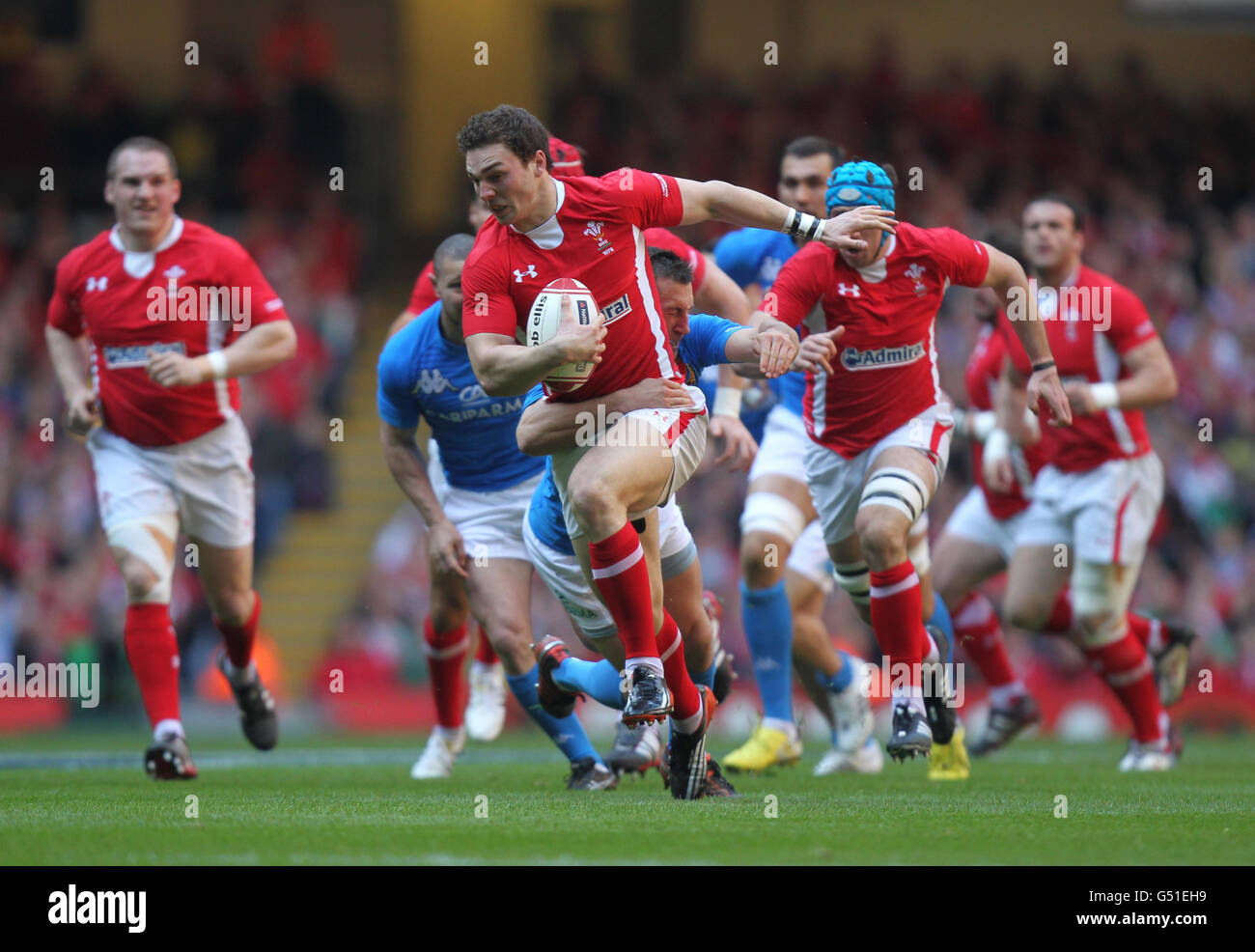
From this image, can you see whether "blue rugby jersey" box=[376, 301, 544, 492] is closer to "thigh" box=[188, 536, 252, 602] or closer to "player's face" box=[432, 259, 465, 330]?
"player's face" box=[432, 259, 465, 330]

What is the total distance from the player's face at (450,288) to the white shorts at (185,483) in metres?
1.53

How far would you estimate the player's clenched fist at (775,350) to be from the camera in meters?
6.09

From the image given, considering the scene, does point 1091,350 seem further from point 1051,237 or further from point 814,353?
point 814,353

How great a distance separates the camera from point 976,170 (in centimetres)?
1941

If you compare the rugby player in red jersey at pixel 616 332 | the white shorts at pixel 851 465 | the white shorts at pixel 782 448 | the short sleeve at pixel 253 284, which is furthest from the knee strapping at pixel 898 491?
the short sleeve at pixel 253 284

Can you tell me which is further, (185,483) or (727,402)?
(185,483)

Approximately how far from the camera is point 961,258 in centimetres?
737

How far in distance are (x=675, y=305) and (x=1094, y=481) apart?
388 centimetres

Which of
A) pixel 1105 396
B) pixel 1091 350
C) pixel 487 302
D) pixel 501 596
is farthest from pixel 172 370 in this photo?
pixel 1091 350

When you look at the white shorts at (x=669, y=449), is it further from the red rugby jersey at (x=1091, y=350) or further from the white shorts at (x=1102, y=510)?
the white shorts at (x=1102, y=510)

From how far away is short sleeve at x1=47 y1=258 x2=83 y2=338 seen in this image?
27.7 ft

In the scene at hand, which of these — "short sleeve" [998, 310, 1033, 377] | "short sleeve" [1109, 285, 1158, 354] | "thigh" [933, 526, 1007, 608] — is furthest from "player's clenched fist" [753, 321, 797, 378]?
"thigh" [933, 526, 1007, 608]

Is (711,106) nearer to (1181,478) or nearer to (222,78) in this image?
(222,78)
